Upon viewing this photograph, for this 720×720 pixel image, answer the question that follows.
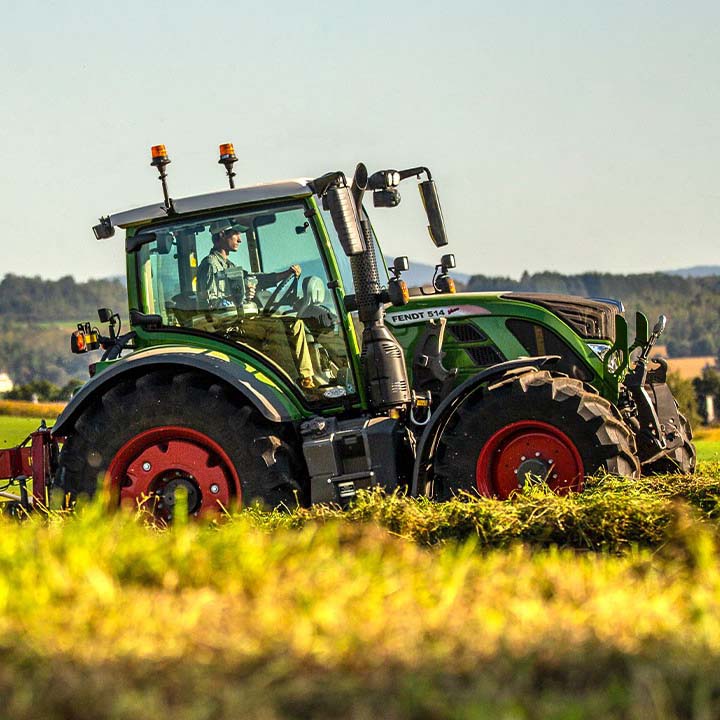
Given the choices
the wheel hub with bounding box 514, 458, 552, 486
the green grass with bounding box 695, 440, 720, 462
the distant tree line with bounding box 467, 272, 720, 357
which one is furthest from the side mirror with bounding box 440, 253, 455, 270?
the distant tree line with bounding box 467, 272, 720, 357

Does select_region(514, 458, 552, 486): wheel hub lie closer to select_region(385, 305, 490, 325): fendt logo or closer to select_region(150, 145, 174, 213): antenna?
select_region(385, 305, 490, 325): fendt logo

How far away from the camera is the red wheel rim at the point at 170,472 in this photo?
839 cm

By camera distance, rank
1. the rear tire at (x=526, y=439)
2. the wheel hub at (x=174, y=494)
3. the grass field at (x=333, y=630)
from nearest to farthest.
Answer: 1. the grass field at (x=333, y=630)
2. the rear tire at (x=526, y=439)
3. the wheel hub at (x=174, y=494)

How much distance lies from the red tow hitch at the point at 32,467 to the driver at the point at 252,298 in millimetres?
1464

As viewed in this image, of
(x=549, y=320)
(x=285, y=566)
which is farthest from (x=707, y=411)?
(x=285, y=566)

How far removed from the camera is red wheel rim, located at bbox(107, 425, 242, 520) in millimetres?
8391

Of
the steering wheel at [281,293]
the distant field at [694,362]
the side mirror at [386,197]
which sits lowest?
the distant field at [694,362]

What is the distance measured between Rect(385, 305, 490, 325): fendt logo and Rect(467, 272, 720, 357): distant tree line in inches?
4497

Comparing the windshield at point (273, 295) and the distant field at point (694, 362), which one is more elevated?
the windshield at point (273, 295)

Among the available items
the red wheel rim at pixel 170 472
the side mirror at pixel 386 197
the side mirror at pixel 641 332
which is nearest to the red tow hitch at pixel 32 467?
the red wheel rim at pixel 170 472

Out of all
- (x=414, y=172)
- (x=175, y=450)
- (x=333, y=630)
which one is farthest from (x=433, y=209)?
(x=333, y=630)

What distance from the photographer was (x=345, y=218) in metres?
8.35

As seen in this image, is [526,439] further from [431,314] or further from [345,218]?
[345,218]

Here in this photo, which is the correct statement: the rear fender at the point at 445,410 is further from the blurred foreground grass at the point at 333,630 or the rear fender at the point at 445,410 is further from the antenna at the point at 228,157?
the blurred foreground grass at the point at 333,630
